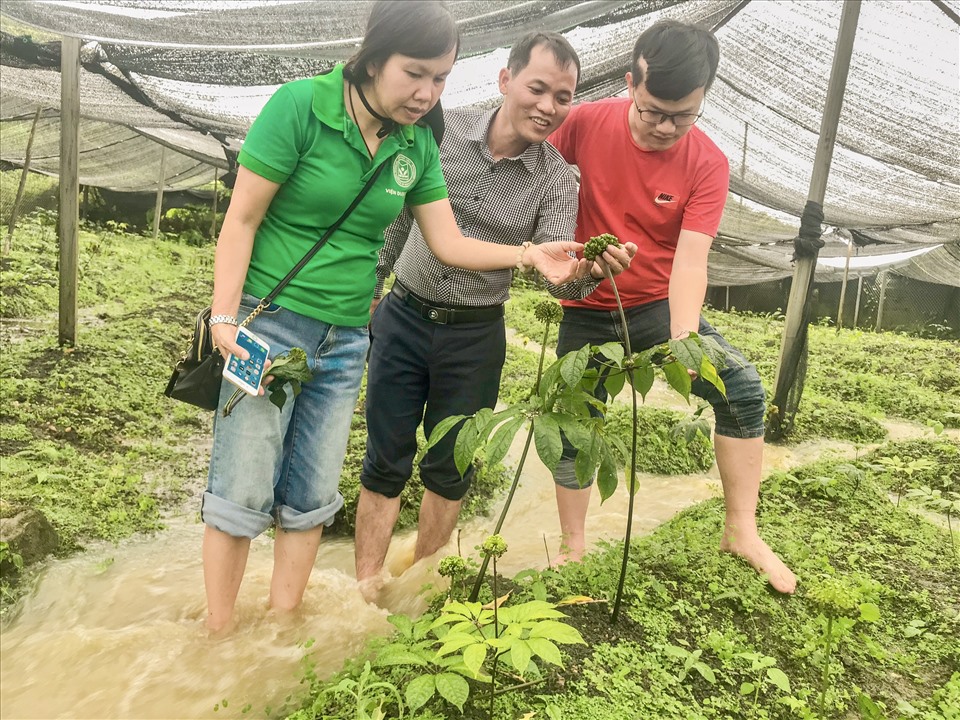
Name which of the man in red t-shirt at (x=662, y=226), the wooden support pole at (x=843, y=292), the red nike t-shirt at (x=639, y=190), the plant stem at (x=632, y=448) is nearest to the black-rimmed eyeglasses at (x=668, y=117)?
the man in red t-shirt at (x=662, y=226)

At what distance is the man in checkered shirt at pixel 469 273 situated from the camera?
6.32ft

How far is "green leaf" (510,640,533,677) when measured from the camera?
1.07 m

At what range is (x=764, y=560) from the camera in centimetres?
213

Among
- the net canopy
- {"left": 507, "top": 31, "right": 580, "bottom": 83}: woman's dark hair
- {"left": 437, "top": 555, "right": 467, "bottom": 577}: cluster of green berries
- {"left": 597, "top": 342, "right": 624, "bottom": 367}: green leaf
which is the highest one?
the net canopy

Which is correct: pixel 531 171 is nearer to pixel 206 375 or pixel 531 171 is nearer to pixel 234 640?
pixel 206 375

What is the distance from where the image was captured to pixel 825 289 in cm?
342

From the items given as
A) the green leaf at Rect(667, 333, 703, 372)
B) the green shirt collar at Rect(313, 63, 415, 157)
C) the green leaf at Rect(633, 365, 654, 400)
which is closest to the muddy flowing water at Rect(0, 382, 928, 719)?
the green leaf at Rect(633, 365, 654, 400)

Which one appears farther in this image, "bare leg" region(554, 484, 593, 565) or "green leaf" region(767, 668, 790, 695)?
"bare leg" region(554, 484, 593, 565)

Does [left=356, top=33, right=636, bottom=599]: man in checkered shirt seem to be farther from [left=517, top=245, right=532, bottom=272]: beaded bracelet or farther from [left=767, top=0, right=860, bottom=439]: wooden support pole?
[left=767, top=0, right=860, bottom=439]: wooden support pole

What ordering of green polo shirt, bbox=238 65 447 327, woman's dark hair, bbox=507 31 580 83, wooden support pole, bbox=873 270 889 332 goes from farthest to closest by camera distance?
wooden support pole, bbox=873 270 889 332, woman's dark hair, bbox=507 31 580 83, green polo shirt, bbox=238 65 447 327

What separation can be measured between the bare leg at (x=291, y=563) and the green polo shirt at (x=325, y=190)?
629mm

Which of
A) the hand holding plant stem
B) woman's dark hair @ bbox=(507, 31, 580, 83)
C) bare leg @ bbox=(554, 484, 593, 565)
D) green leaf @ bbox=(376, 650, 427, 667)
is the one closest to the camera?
green leaf @ bbox=(376, 650, 427, 667)

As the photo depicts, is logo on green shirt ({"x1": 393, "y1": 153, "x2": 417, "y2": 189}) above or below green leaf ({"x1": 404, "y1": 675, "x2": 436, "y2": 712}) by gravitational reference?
above

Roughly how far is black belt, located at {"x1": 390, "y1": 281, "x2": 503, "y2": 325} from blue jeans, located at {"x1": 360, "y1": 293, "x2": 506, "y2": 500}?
16mm
